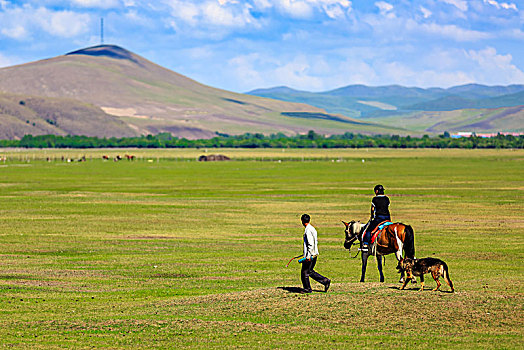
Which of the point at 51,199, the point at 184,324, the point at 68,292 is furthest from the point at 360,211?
the point at 184,324

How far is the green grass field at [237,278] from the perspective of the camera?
17.3m

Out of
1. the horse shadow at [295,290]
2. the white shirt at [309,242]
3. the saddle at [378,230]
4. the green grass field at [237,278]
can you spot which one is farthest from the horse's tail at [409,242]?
the white shirt at [309,242]

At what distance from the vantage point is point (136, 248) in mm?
32969

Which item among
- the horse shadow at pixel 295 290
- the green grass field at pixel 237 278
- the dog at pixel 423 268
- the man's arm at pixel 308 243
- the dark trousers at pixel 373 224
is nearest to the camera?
the green grass field at pixel 237 278

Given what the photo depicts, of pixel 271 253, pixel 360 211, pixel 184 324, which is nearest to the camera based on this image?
pixel 184 324

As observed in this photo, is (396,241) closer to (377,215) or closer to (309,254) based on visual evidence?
(377,215)

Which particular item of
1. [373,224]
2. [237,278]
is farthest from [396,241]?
[237,278]

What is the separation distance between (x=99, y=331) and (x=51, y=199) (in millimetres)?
44475

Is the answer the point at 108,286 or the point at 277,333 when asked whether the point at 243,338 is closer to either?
the point at 277,333

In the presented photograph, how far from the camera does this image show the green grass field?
17.3 meters

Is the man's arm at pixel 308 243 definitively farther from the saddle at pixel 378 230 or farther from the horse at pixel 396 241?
the saddle at pixel 378 230

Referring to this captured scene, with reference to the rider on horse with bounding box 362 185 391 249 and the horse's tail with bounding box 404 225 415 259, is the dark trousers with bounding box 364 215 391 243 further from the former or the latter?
the horse's tail with bounding box 404 225 415 259

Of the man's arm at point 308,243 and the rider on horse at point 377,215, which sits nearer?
the man's arm at point 308,243

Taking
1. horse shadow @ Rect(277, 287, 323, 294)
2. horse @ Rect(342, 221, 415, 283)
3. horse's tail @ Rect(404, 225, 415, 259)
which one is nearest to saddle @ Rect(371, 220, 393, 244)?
horse @ Rect(342, 221, 415, 283)
